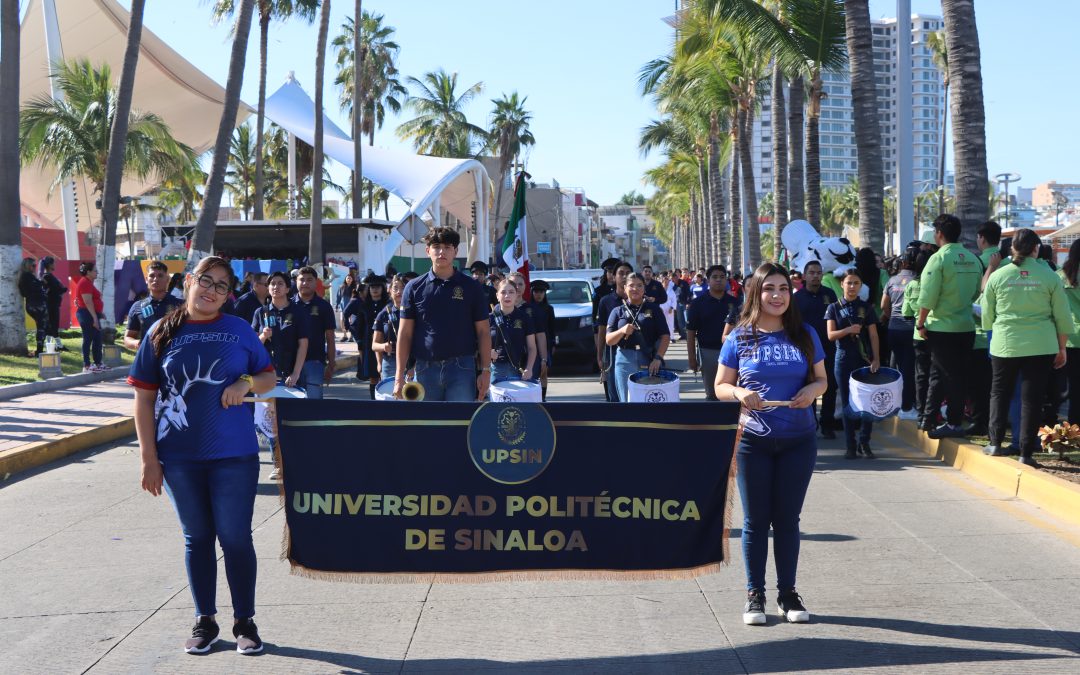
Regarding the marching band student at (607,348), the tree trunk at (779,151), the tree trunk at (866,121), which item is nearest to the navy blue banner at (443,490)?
the marching band student at (607,348)

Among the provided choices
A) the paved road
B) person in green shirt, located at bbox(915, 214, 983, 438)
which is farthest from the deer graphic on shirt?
person in green shirt, located at bbox(915, 214, 983, 438)

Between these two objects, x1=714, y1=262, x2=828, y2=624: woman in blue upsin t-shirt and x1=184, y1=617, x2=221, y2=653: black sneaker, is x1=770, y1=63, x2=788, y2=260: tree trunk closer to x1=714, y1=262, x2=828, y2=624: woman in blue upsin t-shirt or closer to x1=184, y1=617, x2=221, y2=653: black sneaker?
x1=714, y1=262, x2=828, y2=624: woman in blue upsin t-shirt

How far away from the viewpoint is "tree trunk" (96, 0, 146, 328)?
68.4 ft

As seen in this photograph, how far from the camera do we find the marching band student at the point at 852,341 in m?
10.4

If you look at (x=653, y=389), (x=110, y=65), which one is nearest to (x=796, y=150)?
(x=653, y=389)

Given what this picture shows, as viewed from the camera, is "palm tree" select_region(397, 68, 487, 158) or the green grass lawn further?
"palm tree" select_region(397, 68, 487, 158)

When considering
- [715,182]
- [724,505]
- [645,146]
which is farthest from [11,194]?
[645,146]

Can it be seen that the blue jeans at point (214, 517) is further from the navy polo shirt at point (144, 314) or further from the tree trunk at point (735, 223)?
the tree trunk at point (735, 223)

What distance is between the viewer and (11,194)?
60.5 ft

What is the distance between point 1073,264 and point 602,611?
19.9 ft

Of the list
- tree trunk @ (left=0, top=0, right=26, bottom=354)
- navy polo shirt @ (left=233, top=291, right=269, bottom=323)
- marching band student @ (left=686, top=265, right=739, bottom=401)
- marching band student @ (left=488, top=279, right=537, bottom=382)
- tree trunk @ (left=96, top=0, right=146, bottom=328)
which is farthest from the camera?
tree trunk @ (left=96, top=0, right=146, bottom=328)

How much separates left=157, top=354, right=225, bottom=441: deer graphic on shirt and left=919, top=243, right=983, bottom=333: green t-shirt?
710 centimetres

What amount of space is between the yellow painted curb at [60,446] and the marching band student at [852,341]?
766 centimetres

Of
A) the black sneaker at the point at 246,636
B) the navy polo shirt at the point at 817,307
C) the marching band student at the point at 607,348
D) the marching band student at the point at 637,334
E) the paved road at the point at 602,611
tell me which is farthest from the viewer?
the navy polo shirt at the point at 817,307
